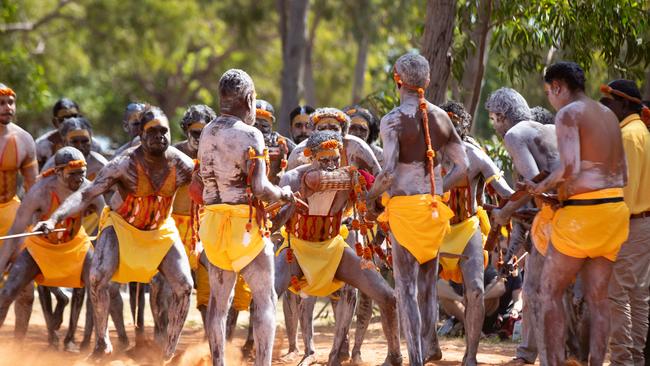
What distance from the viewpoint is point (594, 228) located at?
8094mm

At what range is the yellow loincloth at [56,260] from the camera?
11273mm

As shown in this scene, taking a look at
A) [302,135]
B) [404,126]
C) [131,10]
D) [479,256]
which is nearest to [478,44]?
[302,135]

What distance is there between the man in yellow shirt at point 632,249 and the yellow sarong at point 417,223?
1403 mm

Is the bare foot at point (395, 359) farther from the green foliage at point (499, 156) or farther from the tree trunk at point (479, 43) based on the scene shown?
the tree trunk at point (479, 43)

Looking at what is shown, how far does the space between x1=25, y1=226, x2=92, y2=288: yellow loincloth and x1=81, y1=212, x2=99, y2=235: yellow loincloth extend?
118cm

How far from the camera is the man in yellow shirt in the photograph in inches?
349

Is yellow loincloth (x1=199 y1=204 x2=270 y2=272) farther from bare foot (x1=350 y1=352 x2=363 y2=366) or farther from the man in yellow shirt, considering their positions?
the man in yellow shirt

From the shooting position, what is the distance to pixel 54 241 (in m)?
11.3

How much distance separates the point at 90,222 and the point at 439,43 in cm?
484

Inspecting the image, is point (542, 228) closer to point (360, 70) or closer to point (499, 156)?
point (499, 156)

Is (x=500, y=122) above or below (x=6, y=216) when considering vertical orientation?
above

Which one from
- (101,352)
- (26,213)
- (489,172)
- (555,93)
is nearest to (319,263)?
(489,172)

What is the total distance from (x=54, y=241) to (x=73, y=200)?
1.34 metres

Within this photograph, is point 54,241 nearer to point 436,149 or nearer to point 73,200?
point 73,200
